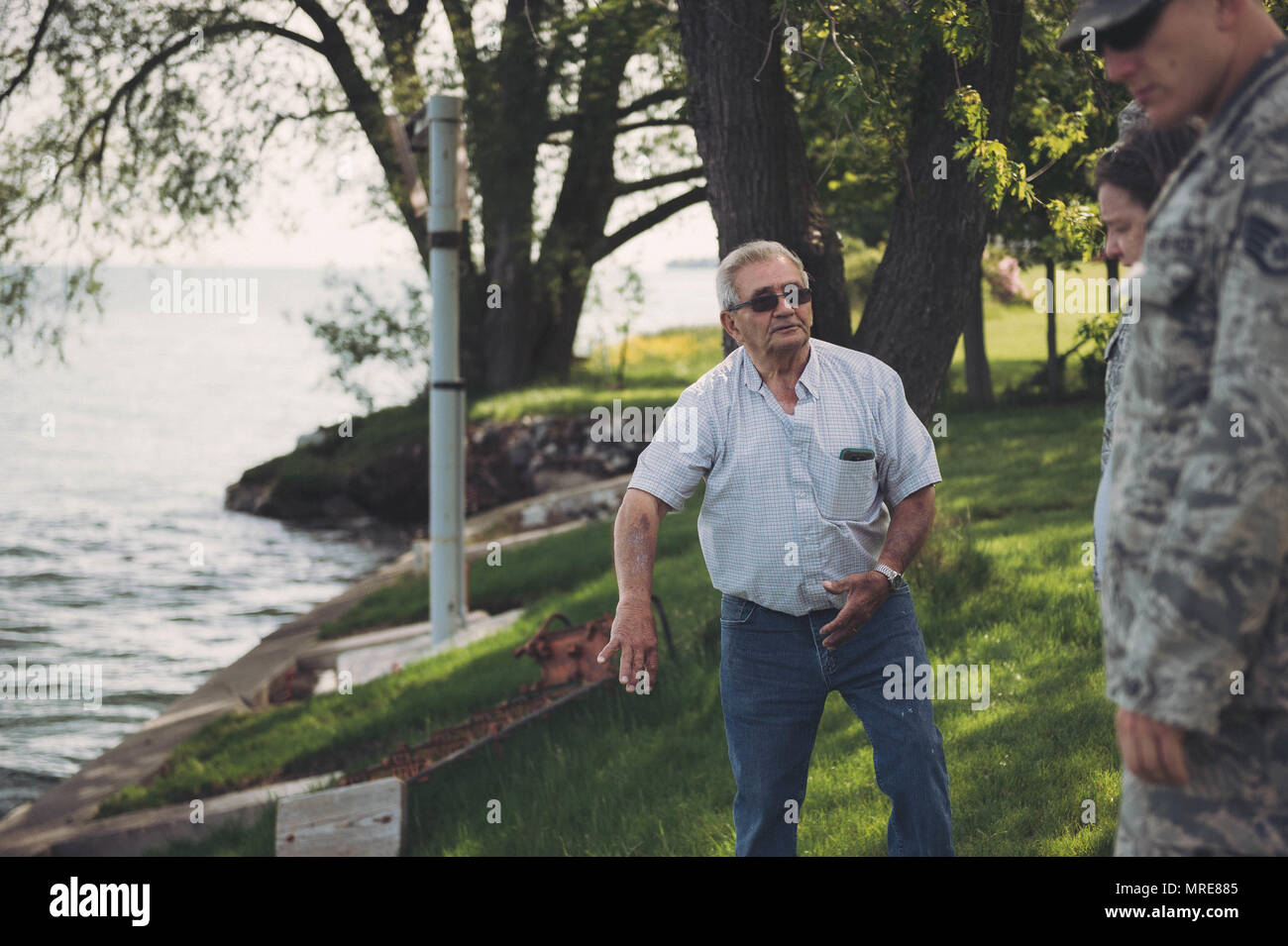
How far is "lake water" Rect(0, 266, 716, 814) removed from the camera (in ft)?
39.3

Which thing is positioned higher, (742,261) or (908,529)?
(742,261)

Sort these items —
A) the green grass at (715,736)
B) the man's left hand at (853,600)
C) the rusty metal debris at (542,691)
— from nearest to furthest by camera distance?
the man's left hand at (853,600), the green grass at (715,736), the rusty metal debris at (542,691)

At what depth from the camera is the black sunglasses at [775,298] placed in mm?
3748

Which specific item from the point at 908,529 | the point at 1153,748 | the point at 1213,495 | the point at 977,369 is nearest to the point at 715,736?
the point at 908,529

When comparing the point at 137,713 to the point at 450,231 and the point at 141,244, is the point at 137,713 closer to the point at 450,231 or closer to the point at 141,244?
the point at 450,231

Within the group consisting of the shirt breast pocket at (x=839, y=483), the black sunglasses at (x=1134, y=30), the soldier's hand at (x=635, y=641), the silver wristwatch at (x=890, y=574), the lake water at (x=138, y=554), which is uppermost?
the black sunglasses at (x=1134, y=30)

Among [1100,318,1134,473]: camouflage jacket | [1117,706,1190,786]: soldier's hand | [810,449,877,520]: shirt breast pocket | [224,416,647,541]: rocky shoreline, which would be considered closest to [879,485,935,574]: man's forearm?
[810,449,877,520]: shirt breast pocket

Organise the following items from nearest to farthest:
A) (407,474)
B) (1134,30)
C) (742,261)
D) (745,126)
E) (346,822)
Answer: (1134,30)
(742,261)
(346,822)
(745,126)
(407,474)

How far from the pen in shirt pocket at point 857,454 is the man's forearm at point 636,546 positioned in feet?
1.89

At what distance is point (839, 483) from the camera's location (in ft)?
12.1

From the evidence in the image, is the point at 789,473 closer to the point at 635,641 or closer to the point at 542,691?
the point at 635,641

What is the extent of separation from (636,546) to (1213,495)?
1842mm

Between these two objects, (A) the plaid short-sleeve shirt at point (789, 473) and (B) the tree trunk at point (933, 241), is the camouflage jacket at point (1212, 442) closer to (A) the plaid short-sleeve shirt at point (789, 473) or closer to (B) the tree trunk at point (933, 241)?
(A) the plaid short-sleeve shirt at point (789, 473)

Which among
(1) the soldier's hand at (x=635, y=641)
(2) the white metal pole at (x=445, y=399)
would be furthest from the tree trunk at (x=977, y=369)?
(1) the soldier's hand at (x=635, y=641)
